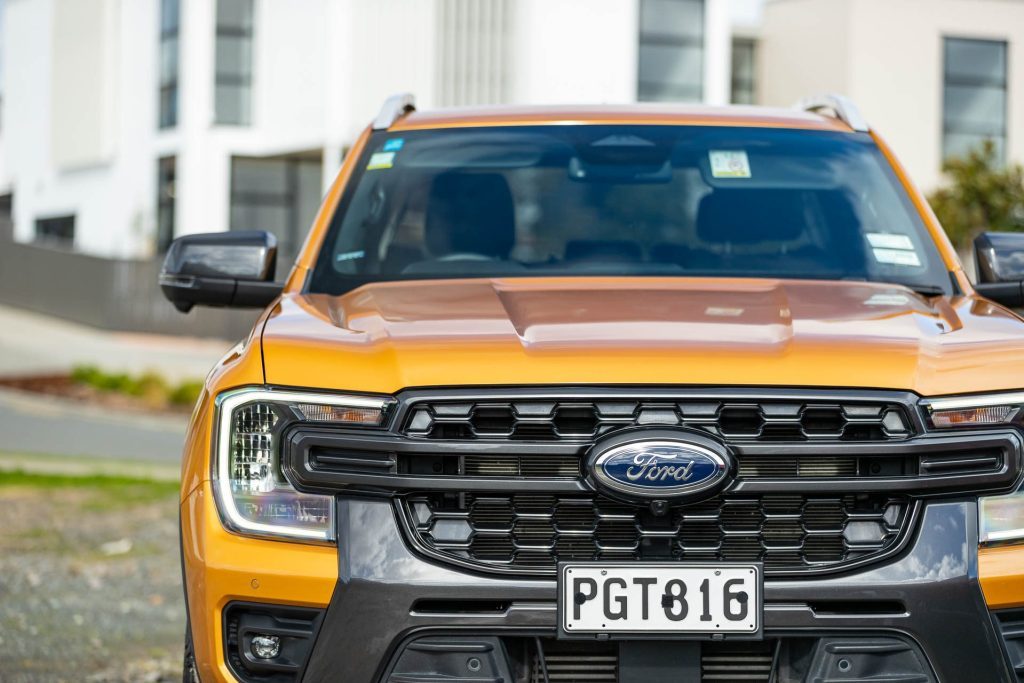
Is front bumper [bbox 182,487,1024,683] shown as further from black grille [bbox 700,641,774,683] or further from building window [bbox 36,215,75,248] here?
building window [bbox 36,215,75,248]

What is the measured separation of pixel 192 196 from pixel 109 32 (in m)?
7.17

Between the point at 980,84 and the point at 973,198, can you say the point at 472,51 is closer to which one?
the point at 973,198

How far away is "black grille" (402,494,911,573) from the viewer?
2.90 metres

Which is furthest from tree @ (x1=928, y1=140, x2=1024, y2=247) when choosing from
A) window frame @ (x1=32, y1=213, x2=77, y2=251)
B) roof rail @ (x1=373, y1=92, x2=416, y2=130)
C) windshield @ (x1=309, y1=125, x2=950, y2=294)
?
window frame @ (x1=32, y1=213, x2=77, y2=251)

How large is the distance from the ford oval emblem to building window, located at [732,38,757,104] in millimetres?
38331

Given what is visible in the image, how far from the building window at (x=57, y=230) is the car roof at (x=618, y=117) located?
1522 inches

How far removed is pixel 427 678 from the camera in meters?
2.88

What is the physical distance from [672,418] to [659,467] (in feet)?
0.36

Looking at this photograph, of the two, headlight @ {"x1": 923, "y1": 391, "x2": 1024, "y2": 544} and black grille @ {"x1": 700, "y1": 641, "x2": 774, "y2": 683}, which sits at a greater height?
headlight @ {"x1": 923, "y1": 391, "x2": 1024, "y2": 544}

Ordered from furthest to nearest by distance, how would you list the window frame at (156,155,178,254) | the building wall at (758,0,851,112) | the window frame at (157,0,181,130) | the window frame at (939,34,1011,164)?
the window frame at (939,34,1011,164) < the building wall at (758,0,851,112) < the window frame at (156,155,178,254) < the window frame at (157,0,181,130)

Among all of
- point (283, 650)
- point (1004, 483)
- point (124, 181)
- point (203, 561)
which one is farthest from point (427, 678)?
point (124, 181)

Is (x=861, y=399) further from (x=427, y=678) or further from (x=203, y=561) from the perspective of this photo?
(x=203, y=561)

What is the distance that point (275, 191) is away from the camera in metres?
36.2

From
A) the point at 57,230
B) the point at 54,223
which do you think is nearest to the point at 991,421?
the point at 57,230
